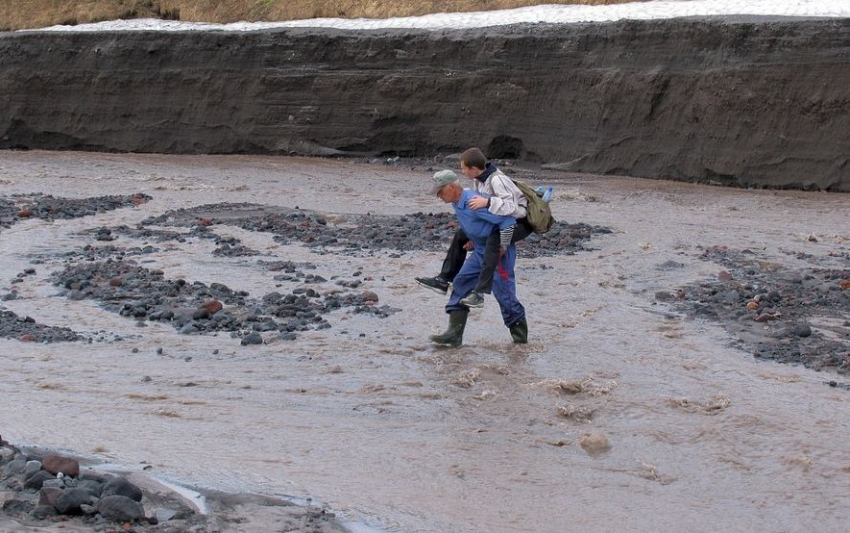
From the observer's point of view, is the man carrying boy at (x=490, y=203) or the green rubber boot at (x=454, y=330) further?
the green rubber boot at (x=454, y=330)

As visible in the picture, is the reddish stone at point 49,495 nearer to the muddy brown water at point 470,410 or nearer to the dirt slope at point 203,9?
the muddy brown water at point 470,410

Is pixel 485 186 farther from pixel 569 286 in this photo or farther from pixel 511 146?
pixel 511 146

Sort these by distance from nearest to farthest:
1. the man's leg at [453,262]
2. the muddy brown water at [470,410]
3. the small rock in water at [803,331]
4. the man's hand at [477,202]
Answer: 1. the muddy brown water at [470,410]
2. the man's hand at [477,202]
3. the man's leg at [453,262]
4. the small rock in water at [803,331]

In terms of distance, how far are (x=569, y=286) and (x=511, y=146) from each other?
32.3 feet

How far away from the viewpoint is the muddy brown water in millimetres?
5367

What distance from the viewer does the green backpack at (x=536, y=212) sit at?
23.9 ft

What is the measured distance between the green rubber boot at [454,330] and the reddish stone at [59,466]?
3356mm

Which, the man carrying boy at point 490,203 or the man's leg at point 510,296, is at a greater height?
the man carrying boy at point 490,203

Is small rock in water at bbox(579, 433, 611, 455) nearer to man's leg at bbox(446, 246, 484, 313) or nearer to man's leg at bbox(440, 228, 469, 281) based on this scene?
man's leg at bbox(446, 246, 484, 313)

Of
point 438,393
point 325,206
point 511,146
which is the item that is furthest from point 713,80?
point 438,393

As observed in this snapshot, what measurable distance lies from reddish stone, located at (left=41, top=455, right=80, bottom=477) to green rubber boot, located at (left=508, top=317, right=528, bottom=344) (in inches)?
144

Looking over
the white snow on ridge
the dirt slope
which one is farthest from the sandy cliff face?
the dirt slope

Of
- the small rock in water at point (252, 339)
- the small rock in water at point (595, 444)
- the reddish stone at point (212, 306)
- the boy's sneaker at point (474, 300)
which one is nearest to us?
the small rock in water at point (595, 444)

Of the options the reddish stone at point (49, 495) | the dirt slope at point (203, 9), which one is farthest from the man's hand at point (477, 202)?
the dirt slope at point (203, 9)
